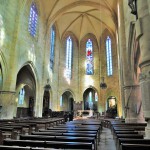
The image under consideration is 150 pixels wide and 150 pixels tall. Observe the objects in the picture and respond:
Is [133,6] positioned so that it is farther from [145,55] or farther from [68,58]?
[68,58]

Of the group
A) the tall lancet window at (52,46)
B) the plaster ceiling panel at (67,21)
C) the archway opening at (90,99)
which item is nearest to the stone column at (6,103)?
the tall lancet window at (52,46)

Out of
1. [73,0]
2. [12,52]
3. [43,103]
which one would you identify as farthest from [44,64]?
[73,0]

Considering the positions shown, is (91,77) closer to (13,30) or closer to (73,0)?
(73,0)

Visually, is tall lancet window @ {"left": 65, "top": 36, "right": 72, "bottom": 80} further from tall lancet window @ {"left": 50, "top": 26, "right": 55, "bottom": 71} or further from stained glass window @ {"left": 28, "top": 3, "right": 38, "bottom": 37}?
stained glass window @ {"left": 28, "top": 3, "right": 38, "bottom": 37}

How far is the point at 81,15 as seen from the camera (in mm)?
24547

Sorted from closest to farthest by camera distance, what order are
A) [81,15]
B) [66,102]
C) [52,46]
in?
[52,46] < [81,15] < [66,102]

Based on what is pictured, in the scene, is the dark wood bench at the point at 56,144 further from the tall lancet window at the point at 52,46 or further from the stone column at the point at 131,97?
the tall lancet window at the point at 52,46

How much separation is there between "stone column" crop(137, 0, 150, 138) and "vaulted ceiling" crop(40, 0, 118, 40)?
13.6m

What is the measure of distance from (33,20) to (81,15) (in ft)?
33.7

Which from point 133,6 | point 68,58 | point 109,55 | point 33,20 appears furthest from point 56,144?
point 109,55

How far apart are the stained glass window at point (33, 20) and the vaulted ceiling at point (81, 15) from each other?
2.13 meters

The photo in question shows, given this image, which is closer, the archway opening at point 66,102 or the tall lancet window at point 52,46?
the tall lancet window at point 52,46

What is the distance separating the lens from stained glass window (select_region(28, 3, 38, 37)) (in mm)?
16042

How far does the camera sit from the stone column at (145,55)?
476cm
